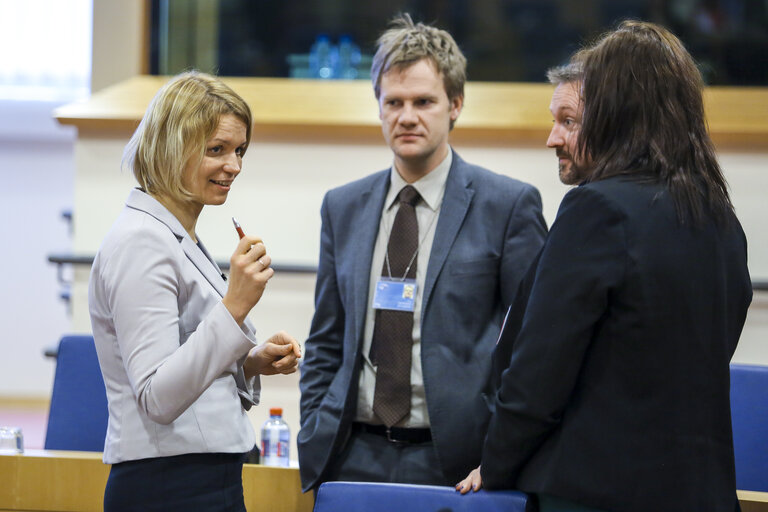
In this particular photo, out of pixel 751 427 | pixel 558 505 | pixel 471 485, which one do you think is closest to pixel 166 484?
pixel 471 485

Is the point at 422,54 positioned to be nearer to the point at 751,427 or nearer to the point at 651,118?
the point at 651,118

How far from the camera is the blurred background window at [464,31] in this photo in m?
3.96

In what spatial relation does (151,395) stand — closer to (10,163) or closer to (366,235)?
(366,235)

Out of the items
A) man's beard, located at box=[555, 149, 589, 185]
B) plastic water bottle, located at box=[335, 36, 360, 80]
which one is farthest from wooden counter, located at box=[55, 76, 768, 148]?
man's beard, located at box=[555, 149, 589, 185]

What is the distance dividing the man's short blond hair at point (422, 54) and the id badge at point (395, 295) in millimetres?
554

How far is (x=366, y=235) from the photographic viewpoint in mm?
2189

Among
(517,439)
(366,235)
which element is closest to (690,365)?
(517,439)

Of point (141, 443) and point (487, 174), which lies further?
point (487, 174)

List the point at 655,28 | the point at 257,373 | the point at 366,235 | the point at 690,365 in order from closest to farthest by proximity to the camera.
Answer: the point at 690,365 → the point at 655,28 → the point at 257,373 → the point at 366,235

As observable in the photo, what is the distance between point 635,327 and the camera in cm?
130

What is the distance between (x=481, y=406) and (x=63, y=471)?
98cm

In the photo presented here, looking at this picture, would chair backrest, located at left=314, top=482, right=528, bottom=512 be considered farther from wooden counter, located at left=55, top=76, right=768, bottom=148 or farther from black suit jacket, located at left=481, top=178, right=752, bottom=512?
wooden counter, located at left=55, top=76, right=768, bottom=148

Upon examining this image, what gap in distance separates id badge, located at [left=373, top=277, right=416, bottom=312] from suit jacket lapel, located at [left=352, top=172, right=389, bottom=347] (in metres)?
0.04

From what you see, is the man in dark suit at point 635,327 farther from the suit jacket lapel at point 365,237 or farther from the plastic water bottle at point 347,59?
the plastic water bottle at point 347,59
